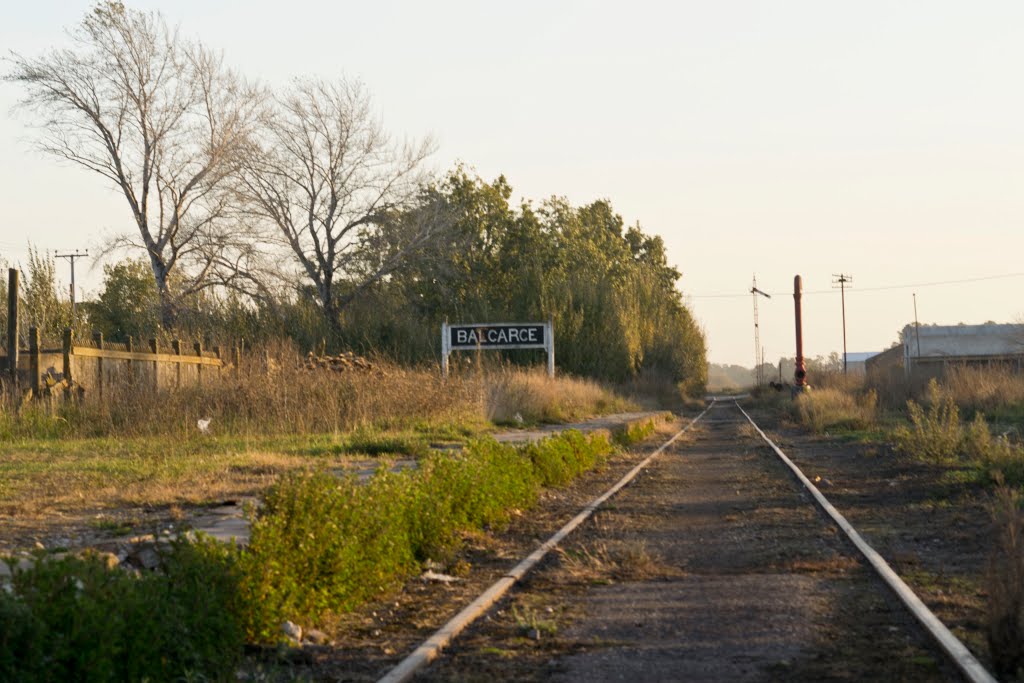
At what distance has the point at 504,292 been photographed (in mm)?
46906

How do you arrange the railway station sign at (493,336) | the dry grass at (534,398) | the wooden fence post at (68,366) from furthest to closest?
the railway station sign at (493,336) → the dry grass at (534,398) → the wooden fence post at (68,366)

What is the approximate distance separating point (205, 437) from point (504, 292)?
2992 centimetres

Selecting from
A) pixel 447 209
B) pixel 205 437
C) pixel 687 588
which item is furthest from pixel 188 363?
pixel 447 209

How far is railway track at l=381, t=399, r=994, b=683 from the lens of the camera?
5945 mm

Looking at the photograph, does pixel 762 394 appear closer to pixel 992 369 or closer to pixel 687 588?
pixel 992 369

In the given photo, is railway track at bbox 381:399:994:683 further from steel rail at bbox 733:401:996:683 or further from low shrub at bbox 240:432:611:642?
low shrub at bbox 240:432:611:642

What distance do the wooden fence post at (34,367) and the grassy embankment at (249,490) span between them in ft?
1.83

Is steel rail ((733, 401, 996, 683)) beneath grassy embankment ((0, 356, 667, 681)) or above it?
beneath

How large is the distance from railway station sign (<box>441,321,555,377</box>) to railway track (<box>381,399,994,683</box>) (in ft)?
65.5

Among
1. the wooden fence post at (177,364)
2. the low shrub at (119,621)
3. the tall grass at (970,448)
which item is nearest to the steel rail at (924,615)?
the tall grass at (970,448)

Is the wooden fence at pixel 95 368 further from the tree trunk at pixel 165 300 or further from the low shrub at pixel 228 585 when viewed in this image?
the tree trunk at pixel 165 300

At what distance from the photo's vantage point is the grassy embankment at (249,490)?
5055mm

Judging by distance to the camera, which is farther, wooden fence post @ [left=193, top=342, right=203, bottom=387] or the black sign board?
the black sign board

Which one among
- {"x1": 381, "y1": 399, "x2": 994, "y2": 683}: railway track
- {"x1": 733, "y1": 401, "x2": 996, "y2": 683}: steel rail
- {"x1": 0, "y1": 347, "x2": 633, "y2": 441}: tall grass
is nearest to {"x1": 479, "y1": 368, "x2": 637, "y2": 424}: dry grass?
{"x1": 0, "y1": 347, "x2": 633, "y2": 441}: tall grass
